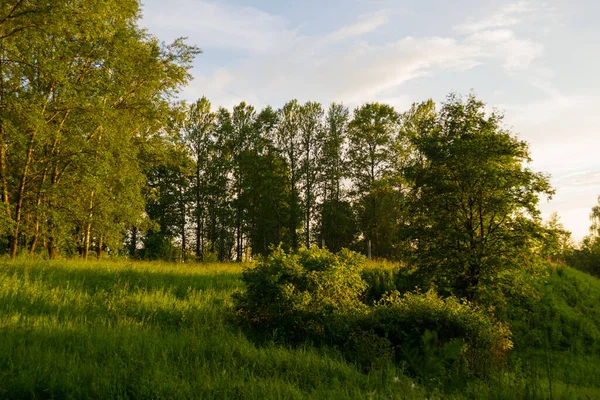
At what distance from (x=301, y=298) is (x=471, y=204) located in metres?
8.14

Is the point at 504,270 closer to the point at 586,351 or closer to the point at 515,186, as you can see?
the point at 515,186

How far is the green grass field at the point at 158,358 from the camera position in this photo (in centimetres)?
480

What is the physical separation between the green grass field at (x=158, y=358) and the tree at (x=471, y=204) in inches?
125

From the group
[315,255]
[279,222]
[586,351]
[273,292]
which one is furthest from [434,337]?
[279,222]

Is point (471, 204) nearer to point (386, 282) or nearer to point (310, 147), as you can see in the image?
point (386, 282)

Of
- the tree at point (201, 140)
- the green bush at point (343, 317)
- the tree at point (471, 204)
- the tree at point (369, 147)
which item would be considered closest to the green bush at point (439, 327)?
the green bush at point (343, 317)

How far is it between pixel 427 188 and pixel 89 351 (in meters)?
11.7

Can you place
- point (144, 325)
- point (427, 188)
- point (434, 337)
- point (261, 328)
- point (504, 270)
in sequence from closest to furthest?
point (434, 337), point (144, 325), point (261, 328), point (504, 270), point (427, 188)

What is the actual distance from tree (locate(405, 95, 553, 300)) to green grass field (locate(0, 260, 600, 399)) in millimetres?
3183

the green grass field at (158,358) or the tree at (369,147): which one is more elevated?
the tree at (369,147)

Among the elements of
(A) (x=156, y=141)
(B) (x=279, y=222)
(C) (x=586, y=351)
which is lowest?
(C) (x=586, y=351)

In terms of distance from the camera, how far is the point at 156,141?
23.1 m

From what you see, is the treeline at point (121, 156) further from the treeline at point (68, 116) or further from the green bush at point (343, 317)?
the green bush at point (343, 317)

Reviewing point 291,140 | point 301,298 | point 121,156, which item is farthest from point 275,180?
point 301,298
